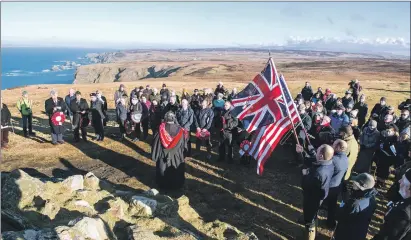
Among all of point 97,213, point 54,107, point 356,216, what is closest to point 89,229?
point 97,213

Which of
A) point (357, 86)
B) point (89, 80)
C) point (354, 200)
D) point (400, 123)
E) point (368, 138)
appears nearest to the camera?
point (354, 200)

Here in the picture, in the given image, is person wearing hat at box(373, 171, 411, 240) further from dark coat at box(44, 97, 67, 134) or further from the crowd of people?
dark coat at box(44, 97, 67, 134)

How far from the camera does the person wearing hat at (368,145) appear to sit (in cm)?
1035

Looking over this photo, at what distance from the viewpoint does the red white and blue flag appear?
8.44 m

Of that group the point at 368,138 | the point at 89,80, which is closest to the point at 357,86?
the point at 368,138

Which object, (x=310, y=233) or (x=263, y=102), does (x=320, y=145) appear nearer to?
(x=263, y=102)

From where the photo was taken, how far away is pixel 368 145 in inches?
411

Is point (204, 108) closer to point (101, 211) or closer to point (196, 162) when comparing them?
point (196, 162)

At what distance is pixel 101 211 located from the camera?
7.44 metres

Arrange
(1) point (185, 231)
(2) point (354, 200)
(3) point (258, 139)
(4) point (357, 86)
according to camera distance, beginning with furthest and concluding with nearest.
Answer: (4) point (357, 86), (3) point (258, 139), (1) point (185, 231), (2) point (354, 200)

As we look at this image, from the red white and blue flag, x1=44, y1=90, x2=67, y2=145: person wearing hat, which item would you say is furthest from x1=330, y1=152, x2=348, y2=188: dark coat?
x1=44, y1=90, x2=67, y2=145: person wearing hat

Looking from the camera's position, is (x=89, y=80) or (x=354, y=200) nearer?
(x=354, y=200)

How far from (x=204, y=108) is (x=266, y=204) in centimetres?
A: 427

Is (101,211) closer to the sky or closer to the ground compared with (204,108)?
closer to the ground
